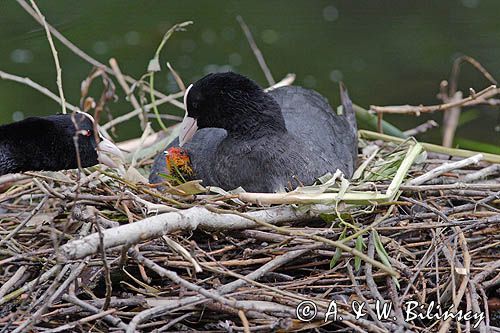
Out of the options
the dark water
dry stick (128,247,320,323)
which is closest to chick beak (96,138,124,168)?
dry stick (128,247,320,323)

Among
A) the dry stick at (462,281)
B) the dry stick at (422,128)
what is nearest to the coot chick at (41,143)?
the dry stick at (462,281)

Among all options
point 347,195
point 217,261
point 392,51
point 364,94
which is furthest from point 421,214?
point 392,51

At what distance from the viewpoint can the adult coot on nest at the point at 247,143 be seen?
3455mm

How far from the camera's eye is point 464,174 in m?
3.92

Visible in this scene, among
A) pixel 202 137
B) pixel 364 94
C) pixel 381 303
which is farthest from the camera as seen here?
pixel 364 94

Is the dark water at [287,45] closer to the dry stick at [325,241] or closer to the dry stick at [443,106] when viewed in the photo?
the dry stick at [443,106]

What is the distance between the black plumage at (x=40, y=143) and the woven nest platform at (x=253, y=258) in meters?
0.12

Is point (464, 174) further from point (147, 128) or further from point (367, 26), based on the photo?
point (367, 26)

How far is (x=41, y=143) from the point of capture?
335cm

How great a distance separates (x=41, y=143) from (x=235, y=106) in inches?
29.3

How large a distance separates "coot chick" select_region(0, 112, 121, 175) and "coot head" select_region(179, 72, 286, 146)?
45 cm

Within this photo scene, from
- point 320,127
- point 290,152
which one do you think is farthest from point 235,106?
point 320,127

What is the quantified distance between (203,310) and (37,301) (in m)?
0.48

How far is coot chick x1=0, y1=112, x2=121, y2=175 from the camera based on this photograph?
10.9 feet
